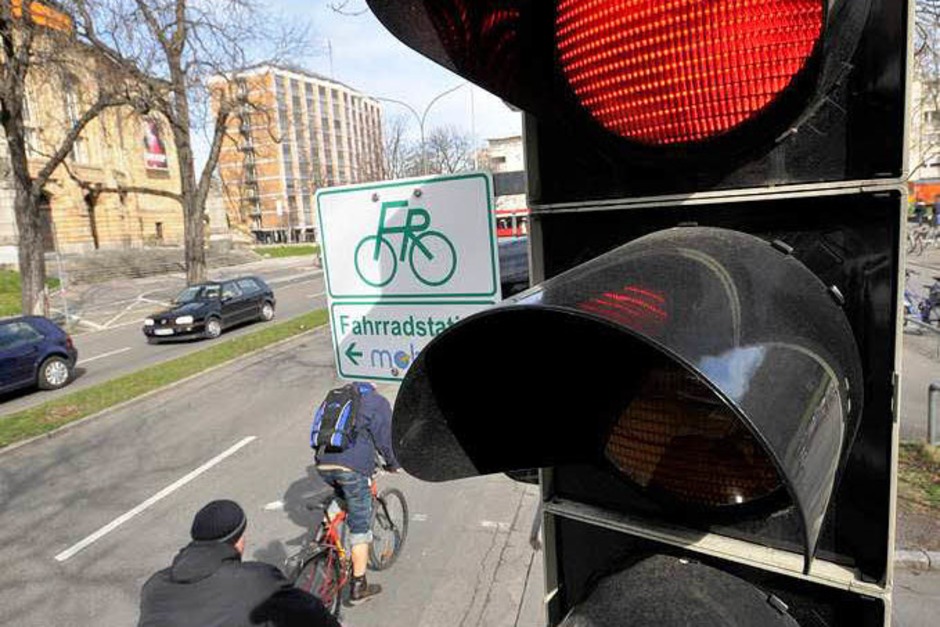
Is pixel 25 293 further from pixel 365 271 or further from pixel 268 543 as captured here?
pixel 365 271

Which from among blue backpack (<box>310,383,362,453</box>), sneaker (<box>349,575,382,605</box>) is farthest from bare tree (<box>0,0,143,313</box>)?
sneaker (<box>349,575,382,605</box>)

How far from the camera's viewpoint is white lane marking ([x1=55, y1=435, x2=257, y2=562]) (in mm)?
5965

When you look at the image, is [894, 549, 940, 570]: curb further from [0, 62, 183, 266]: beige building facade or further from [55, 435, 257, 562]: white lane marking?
[0, 62, 183, 266]: beige building facade

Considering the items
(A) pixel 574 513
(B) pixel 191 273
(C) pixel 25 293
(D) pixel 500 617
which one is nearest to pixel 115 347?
(C) pixel 25 293

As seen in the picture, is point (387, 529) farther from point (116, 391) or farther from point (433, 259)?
point (116, 391)

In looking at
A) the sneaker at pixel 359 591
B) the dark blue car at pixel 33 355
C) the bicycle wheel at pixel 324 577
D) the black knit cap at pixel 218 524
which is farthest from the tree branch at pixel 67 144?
the black knit cap at pixel 218 524

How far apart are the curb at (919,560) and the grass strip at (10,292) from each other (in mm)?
29237

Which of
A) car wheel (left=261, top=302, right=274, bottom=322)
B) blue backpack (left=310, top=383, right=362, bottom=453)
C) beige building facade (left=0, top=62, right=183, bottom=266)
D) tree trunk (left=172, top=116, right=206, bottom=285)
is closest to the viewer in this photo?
blue backpack (left=310, top=383, right=362, bottom=453)

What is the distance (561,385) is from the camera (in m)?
1.43

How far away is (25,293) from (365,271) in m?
20.4

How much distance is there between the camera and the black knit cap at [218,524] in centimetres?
293

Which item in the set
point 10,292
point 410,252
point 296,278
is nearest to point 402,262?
point 410,252

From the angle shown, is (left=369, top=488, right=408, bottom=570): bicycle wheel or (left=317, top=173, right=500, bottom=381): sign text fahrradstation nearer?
(left=317, top=173, right=500, bottom=381): sign text fahrradstation

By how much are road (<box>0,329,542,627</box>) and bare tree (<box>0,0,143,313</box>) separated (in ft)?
35.9
